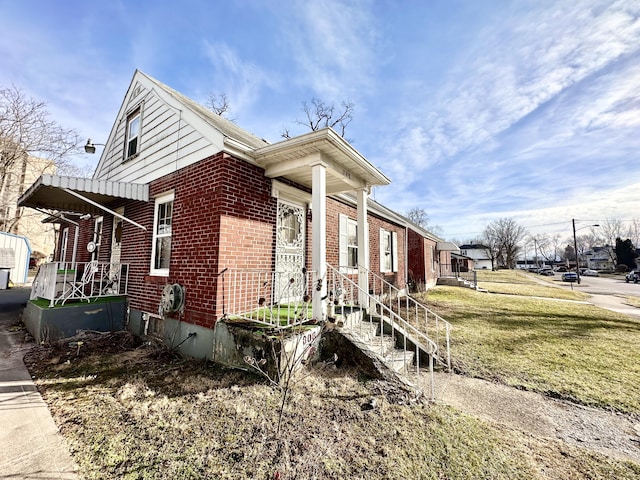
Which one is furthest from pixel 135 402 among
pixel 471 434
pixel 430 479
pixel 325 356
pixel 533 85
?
pixel 533 85

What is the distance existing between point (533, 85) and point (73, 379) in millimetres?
11224

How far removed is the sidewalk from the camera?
226cm

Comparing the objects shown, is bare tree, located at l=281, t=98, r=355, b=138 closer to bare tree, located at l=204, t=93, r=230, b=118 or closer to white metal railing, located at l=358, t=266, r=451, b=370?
bare tree, located at l=204, t=93, r=230, b=118

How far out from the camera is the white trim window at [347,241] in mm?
8531

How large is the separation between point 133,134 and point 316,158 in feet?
19.7

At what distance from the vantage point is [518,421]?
3381 millimetres

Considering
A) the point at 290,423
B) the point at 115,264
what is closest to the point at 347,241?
the point at 290,423

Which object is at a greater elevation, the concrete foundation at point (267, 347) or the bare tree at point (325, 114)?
the bare tree at point (325, 114)

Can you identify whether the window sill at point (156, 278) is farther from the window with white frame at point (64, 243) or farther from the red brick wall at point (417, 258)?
the red brick wall at point (417, 258)

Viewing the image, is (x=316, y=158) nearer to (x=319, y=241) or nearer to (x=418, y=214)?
(x=319, y=241)

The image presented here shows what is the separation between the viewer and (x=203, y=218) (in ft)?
16.8

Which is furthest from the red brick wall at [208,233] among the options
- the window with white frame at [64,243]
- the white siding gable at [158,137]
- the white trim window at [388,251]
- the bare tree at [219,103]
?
the bare tree at [219,103]

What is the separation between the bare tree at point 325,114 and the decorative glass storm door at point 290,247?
46.2 ft

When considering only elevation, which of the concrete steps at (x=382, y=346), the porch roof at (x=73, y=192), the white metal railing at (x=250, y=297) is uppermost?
the porch roof at (x=73, y=192)
